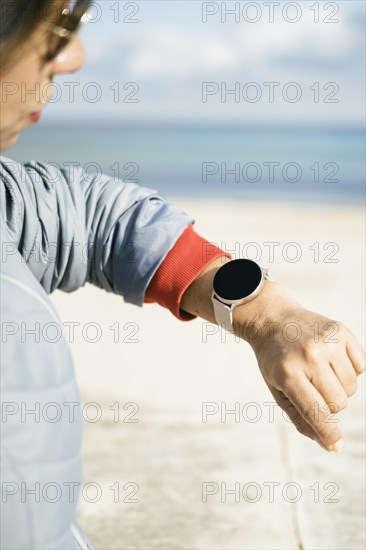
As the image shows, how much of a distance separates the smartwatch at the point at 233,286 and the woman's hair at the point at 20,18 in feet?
1.72

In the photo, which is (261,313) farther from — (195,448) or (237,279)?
(195,448)

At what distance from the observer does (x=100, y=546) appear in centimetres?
279

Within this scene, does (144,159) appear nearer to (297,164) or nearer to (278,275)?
(297,164)

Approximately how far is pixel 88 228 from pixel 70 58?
0.38 meters

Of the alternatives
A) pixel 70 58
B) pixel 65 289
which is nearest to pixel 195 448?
pixel 65 289

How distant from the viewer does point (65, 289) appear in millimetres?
1524

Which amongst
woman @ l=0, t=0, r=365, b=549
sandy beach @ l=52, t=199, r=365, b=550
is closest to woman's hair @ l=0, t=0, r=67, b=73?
woman @ l=0, t=0, r=365, b=549

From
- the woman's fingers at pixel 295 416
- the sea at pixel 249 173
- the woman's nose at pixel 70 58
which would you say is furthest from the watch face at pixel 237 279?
the sea at pixel 249 173

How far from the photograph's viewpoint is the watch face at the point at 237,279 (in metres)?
1.40

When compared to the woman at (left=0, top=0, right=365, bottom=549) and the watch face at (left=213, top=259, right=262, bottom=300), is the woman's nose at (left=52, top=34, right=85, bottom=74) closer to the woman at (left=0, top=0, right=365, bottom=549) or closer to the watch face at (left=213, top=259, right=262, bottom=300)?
the woman at (left=0, top=0, right=365, bottom=549)

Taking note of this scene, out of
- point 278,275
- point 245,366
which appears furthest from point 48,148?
point 245,366

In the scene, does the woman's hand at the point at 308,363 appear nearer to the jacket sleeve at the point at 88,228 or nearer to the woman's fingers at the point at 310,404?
the woman's fingers at the point at 310,404

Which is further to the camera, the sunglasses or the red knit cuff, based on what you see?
the red knit cuff

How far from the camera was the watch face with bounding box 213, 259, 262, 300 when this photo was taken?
4.58ft
